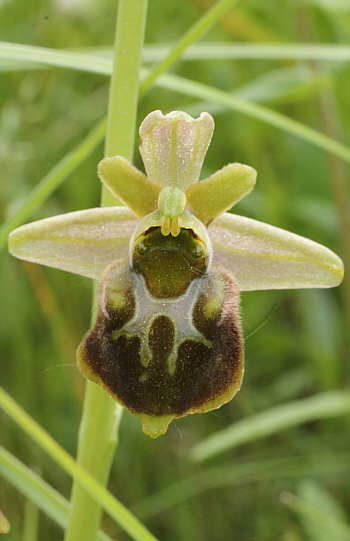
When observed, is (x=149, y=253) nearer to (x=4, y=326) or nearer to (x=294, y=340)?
(x=4, y=326)

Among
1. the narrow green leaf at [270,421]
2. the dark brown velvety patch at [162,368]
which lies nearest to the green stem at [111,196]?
the dark brown velvety patch at [162,368]

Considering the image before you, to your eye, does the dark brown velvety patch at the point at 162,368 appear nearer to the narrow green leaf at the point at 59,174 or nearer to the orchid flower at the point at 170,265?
the orchid flower at the point at 170,265

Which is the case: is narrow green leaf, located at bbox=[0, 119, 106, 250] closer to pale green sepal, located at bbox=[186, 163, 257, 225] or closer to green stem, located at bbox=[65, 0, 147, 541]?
green stem, located at bbox=[65, 0, 147, 541]

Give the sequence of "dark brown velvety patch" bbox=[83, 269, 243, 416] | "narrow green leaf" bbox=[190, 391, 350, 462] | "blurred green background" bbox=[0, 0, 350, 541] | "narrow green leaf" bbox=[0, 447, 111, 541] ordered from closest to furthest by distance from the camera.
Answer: "dark brown velvety patch" bbox=[83, 269, 243, 416], "narrow green leaf" bbox=[0, 447, 111, 541], "narrow green leaf" bbox=[190, 391, 350, 462], "blurred green background" bbox=[0, 0, 350, 541]


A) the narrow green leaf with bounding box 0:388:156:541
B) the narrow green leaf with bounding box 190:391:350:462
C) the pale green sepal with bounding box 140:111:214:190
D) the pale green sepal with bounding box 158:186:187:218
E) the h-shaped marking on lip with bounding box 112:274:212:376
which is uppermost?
the pale green sepal with bounding box 140:111:214:190

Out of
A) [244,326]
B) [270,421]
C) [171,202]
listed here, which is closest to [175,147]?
[171,202]

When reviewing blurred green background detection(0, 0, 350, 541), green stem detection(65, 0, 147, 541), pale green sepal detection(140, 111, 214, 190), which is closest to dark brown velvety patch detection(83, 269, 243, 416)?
green stem detection(65, 0, 147, 541)
